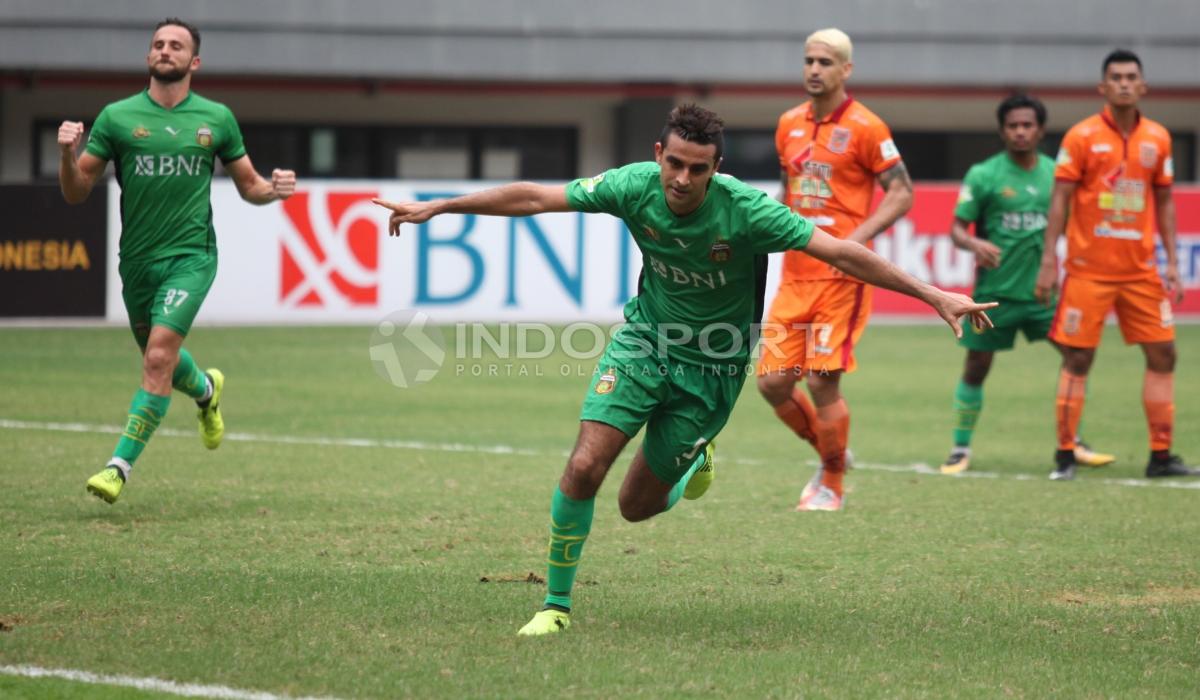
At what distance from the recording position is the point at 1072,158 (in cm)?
1039

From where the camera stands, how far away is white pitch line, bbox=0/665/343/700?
5.03 m

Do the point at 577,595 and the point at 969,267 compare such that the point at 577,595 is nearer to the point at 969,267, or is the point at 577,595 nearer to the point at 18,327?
the point at 18,327

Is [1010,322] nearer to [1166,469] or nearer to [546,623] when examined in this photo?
[1166,469]

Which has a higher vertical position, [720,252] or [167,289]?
[720,252]

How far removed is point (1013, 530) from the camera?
8492mm

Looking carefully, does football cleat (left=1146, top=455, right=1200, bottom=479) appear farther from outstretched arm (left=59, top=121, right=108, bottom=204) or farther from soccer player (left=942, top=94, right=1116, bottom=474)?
outstretched arm (left=59, top=121, right=108, bottom=204)

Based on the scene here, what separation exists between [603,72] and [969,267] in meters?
8.03

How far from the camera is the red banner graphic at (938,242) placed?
69.7 feet

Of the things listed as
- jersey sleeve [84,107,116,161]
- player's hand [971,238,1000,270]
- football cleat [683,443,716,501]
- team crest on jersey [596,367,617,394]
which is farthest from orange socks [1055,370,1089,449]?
jersey sleeve [84,107,116,161]

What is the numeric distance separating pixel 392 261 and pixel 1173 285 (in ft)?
37.1

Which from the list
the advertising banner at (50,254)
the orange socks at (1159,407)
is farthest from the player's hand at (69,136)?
the advertising banner at (50,254)

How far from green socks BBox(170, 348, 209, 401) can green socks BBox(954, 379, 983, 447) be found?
190 inches

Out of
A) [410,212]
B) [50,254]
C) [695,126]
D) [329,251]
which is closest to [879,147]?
[695,126]

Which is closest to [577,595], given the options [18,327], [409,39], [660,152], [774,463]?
[660,152]
